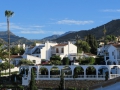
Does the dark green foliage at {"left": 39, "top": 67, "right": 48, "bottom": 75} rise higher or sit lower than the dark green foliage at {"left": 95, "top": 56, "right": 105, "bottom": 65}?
lower

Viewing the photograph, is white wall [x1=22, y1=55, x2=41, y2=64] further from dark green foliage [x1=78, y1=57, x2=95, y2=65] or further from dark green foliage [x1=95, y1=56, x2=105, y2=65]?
dark green foliage [x1=95, y1=56, x2=105, y2=65]

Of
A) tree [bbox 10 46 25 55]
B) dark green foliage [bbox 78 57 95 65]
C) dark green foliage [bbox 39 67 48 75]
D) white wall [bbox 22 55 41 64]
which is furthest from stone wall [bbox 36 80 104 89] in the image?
tree [bbox 10 46 25 55]

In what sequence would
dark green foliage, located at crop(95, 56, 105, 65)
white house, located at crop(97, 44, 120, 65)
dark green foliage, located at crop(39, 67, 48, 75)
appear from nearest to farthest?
dark green foliage, located at crop(39, 67, 48, 75) < white house, located at crop(97, 44, 120, 65) < dark green foliage, located at crop(95, 56, 105, 65)

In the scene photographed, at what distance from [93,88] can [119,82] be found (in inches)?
40.8

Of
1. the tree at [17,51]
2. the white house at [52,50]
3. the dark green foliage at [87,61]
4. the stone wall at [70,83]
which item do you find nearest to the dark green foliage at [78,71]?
the stone wall at [70,83]

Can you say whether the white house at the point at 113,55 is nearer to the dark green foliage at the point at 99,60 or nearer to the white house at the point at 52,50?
the dark green foliage at the point at 99,60

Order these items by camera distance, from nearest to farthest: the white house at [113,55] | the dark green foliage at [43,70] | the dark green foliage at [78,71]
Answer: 1. the dark green foliage at [78,71]
2. the dark green foliage at [43,70]
3. the white house at [113,55]

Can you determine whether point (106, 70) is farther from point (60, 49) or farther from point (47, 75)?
point (60, 49)

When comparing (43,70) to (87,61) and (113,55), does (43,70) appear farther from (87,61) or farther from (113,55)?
(113,55)

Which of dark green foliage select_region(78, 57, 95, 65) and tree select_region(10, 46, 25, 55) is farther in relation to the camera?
tree select_region(10, 46, 25, 55)

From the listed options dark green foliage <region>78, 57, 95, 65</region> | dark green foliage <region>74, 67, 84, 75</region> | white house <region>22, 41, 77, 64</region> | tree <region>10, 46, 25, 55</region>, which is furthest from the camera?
tree <region>10, 46, 25, 55</region>

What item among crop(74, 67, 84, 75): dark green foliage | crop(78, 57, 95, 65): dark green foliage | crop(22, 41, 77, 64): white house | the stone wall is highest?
crop(22, 41, 77, 64): white house

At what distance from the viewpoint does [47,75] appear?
44.8 meters

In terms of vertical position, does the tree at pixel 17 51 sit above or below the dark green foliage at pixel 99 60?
above
